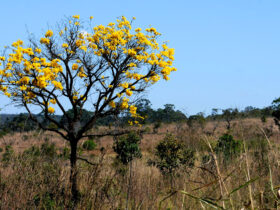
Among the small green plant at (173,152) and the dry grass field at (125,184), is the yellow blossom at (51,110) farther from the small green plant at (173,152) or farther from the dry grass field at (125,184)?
the small green plant at (173,152)

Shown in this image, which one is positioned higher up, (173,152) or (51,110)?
(51,110)

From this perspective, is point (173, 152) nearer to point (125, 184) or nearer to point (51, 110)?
point (51, 110)

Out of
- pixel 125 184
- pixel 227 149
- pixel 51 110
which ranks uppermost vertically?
pixel 51 110

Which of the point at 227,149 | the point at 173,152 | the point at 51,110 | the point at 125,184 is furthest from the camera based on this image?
the point at 227,149

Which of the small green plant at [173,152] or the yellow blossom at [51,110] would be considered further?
the small green plant at [173,152]

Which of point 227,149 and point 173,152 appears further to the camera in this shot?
point 227,149

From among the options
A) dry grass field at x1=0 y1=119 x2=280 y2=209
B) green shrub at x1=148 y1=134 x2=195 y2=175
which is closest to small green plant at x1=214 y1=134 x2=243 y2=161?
green shrub at x1=148 y1=134 x2=195 y2=175

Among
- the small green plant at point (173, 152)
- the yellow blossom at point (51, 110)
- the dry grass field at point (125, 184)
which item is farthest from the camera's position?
the small green plant at point (173, 152)

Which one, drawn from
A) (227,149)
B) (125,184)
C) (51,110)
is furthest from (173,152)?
(125,184)

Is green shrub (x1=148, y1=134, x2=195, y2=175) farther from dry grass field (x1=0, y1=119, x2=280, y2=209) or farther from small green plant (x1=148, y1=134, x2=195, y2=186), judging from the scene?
dry grass field (x1=0, y1=119, x2=280, y2=209)

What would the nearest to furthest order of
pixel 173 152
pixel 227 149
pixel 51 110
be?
pixel 51 110 < pixel 173 152 < pixel 227 149

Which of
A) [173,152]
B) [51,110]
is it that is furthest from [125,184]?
[173,152]

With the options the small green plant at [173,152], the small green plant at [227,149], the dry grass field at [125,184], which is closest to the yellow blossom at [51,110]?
the dry grass field at [125,184]

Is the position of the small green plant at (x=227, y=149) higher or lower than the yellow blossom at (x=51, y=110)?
lower
